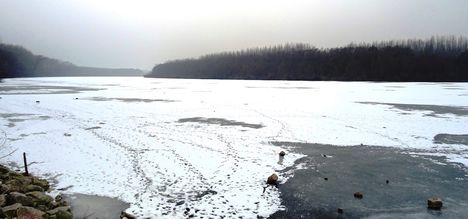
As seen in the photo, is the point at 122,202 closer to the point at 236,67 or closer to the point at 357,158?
the point at 357,158

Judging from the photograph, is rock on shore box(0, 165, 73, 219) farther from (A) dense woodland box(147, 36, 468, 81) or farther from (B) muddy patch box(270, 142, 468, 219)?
(A) dense woodland box(147, 36, 468, 81)

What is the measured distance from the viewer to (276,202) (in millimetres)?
10078

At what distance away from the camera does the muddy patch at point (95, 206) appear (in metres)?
9.27

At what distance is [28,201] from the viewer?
9094mm

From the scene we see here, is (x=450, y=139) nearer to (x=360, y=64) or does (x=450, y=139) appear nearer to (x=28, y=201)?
(x=28, y=201)

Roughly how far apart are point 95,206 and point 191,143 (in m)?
8.07

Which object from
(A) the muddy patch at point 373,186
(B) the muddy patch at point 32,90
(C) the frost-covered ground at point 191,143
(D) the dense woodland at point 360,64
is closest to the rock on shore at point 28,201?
(C) the frost-covered ground at point 191,143

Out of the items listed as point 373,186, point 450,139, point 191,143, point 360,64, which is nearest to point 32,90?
point 191,143

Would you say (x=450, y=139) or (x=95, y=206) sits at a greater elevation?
(x=95, y=206)

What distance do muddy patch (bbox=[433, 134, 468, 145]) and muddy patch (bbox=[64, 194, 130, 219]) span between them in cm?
1526

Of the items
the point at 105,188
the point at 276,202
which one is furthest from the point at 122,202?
the point at 276,202

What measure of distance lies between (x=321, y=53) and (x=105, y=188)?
138 metres

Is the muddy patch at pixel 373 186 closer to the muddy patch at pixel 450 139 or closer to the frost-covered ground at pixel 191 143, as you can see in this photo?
the frost-covered ground at pixel 191 143

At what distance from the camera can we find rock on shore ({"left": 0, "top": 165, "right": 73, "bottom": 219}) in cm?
812
